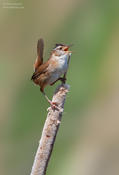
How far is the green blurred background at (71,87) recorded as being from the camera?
721 centimetres

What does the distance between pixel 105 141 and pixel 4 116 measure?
147 centimetres

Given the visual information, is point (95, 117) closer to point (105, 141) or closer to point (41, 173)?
point (105, 141)

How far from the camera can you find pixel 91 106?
27.4 feet

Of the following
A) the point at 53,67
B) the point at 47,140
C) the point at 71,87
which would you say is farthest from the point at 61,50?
the point at 71,87

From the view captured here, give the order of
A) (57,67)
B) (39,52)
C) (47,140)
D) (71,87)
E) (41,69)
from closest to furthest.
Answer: (47,140), (57,67), (41,69), (39,52), (71,87)

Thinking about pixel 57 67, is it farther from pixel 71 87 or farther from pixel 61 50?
pixel 71 87

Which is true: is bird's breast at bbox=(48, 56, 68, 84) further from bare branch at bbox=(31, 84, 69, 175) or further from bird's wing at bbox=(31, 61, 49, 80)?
bare branch at bbox=(31, 84, 69, 175)

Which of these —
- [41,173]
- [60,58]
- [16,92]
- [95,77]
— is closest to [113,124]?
[95,77]

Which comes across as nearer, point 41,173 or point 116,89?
point 41,173

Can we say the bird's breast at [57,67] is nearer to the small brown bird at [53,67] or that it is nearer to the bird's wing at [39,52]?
the small brown bird at [53,67]

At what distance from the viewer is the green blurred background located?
721 centimetres

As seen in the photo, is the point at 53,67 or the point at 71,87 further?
the point at 71,87

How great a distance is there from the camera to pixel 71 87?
307 inches

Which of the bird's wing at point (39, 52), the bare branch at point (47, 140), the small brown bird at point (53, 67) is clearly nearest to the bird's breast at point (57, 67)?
the small brown bird at point (53, 67)
